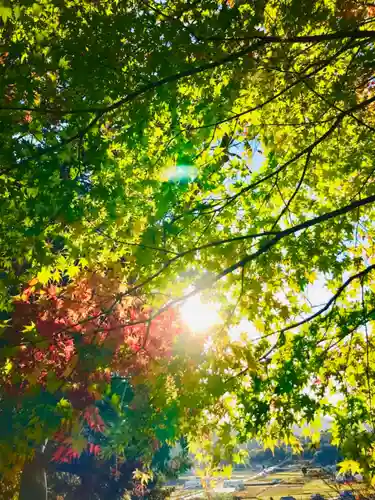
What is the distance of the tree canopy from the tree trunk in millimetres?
7732

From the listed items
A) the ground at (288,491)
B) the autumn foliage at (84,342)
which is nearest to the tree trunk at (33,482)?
the autumn foliage at (84,342)

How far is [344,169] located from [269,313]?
2.45m

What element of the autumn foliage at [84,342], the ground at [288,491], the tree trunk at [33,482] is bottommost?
the ground at [288,491]

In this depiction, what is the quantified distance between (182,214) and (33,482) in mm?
11166

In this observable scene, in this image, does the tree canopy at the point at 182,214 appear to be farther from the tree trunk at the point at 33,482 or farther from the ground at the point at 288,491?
the ground at the point at 288,491

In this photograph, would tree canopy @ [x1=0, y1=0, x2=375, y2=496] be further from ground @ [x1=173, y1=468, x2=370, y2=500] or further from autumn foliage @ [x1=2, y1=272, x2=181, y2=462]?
ground @ [x1=173, y1=468, x2=370, y2=500]

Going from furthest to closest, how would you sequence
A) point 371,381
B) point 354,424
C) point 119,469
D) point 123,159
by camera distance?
point 119,469
point 123,159
point 371,381
point 354,424

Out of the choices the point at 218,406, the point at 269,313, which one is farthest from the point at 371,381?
the point at 218,406

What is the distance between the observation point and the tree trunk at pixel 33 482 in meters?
11.5

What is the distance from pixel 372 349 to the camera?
17.7ft

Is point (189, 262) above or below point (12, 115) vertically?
below

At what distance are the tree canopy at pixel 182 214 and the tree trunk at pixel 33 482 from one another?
7.73 meters

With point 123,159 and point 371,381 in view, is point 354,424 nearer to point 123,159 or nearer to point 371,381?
point 371,381

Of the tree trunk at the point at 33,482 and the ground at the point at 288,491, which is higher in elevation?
the tree trunk at the point at 33,482
